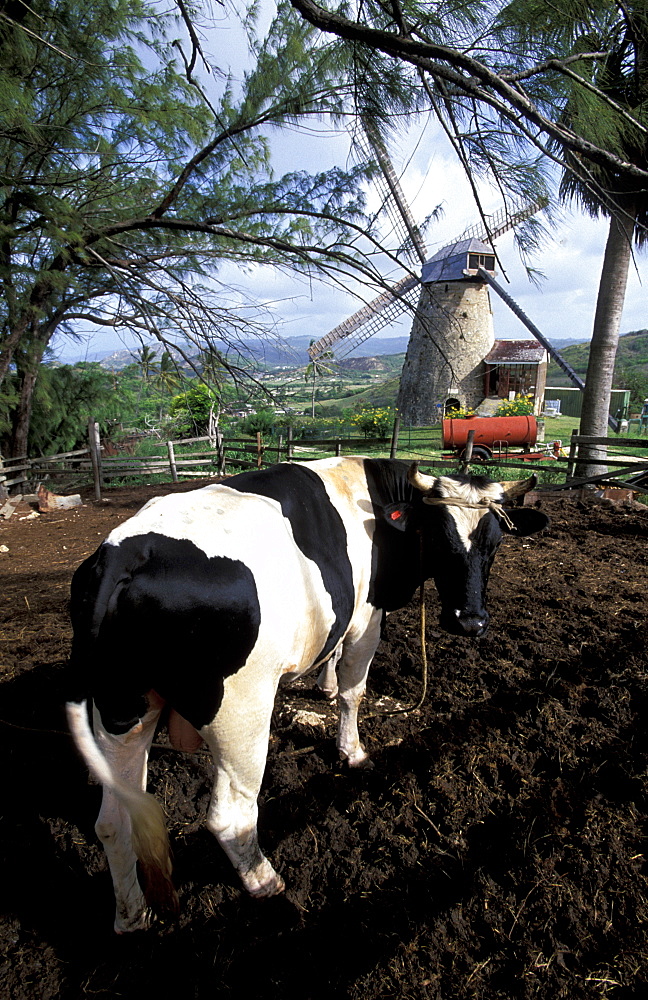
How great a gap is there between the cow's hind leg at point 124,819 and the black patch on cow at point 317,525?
0.84 meters

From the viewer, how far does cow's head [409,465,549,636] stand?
8.39 ft

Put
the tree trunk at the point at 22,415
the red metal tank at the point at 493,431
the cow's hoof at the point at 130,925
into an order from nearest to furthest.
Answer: the cow's hoof at the point at 130,925 < the tree trunk at the point at 22,415 < the red metal tank at the point at 493,431

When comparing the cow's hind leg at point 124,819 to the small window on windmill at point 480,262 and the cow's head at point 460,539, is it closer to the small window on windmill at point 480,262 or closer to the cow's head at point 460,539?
the cow's head at point 460,539

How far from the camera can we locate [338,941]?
1888 mm

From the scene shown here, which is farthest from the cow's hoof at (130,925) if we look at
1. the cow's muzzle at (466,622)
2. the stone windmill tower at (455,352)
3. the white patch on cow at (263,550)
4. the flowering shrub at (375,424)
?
the stone windmill tower at (455,352)

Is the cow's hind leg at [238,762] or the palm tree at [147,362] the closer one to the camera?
the cow's hind leg at [238,762]

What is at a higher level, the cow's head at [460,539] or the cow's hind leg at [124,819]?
the cow's head at [460,539]

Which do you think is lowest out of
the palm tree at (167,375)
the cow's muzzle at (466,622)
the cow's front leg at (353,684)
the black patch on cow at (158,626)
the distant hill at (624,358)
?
the cow's front leg at (353,684)

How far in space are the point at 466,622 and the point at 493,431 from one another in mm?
15737

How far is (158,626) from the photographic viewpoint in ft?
5.48

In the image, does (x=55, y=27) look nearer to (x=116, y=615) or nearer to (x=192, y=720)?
(x=116, y=615)

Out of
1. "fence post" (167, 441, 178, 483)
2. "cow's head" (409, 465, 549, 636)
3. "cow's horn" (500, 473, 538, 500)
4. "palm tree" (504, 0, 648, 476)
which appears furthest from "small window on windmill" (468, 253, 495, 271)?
"cow's head" (409, 465, 549, 636)

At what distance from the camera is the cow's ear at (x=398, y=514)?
8.37 feet

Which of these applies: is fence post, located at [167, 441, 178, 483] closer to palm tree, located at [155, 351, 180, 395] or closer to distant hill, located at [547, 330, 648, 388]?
palm tree, located at [155, 351, 180, 395]
